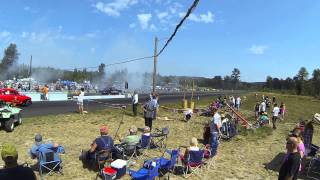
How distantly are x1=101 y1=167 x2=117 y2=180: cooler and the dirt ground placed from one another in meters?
0.65

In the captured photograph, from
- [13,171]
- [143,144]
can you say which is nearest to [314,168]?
[143,144]

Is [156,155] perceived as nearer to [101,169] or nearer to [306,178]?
[101,169]

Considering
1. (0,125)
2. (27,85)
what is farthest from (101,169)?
(27,85)

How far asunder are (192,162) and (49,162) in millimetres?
4150

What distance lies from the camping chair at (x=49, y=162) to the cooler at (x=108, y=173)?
1.41 meters

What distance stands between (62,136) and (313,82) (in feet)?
499

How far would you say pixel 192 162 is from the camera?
12.4 meters

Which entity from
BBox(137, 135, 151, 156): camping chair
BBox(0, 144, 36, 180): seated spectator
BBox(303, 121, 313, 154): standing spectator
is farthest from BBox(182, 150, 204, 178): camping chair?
BBox(0, 144, 36, 180): seated spectator

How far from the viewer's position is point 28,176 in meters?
4.91

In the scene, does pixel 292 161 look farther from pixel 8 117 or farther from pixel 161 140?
pixel 8 117

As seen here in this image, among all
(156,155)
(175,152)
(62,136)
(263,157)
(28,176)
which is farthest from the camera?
(62,136)

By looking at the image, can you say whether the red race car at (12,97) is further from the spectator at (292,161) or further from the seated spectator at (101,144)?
the spectator at (292,161)

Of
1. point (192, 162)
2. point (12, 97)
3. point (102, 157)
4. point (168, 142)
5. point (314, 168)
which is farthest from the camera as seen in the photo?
point (12, 97)

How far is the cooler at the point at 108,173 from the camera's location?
35.0 ft
